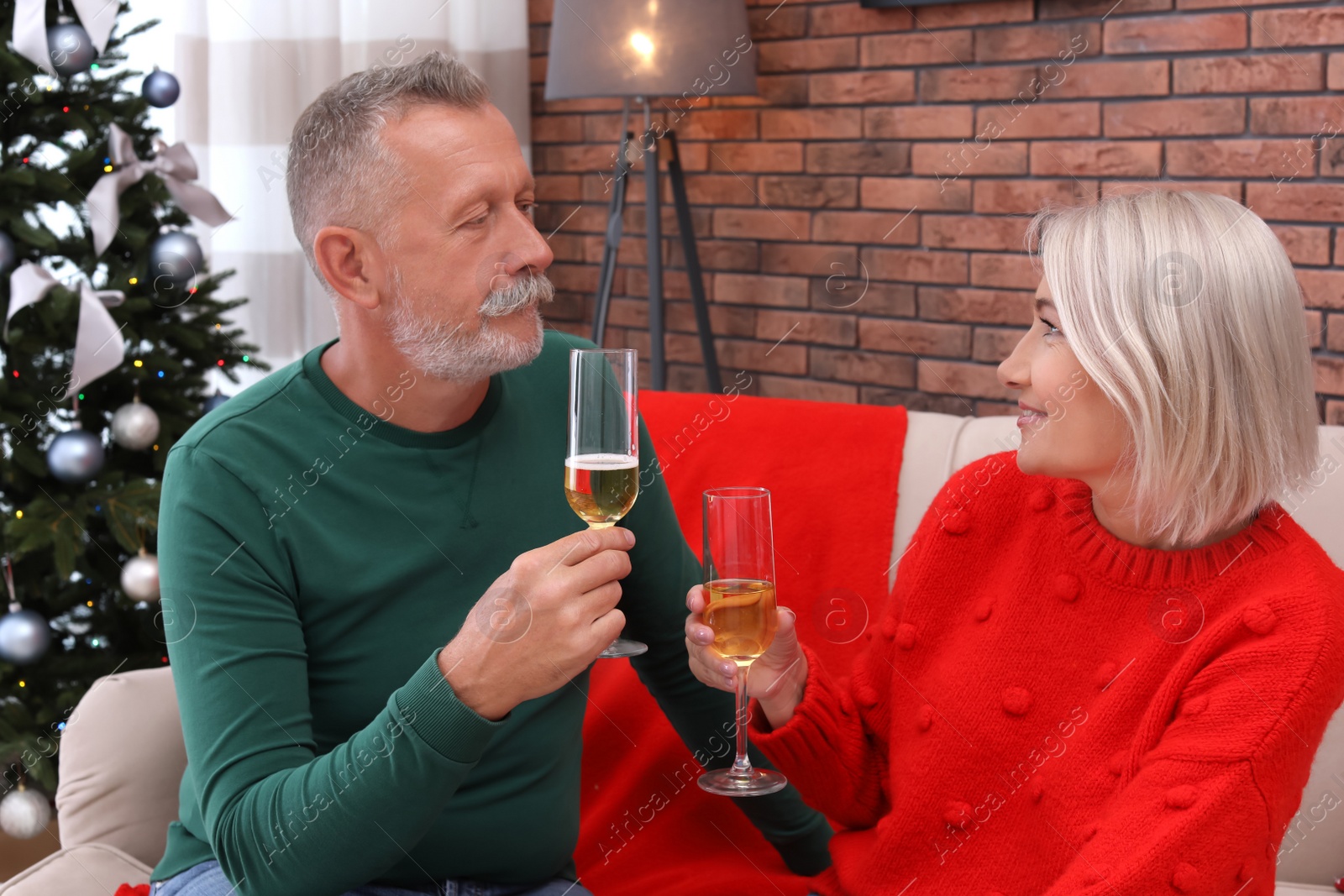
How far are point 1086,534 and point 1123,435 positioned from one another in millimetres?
148

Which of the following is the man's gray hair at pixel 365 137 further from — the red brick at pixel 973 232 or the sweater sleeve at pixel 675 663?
the red brick at pixel 973 232

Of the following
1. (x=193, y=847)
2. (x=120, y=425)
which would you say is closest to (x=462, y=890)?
(x=193, y=847)

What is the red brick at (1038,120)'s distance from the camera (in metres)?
2.84

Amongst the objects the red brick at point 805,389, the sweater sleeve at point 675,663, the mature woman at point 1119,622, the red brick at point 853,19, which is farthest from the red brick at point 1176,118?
the sweater sleeve at point 675,663

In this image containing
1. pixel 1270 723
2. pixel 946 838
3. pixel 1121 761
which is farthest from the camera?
pixel 946 838

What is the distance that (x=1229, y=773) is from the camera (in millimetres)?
1065

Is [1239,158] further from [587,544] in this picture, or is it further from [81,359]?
[81,359]

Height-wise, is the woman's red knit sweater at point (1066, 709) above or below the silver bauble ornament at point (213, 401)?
below

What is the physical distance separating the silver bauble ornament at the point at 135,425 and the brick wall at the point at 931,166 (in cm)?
175

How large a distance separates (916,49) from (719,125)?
0.65 m

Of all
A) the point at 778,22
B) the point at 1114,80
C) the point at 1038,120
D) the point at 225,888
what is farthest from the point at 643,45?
the point at 225,888

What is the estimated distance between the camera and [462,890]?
55.1 inches

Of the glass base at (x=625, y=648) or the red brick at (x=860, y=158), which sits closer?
the glass base at (x=625, y=648)

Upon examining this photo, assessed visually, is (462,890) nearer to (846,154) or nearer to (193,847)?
(193,847)
